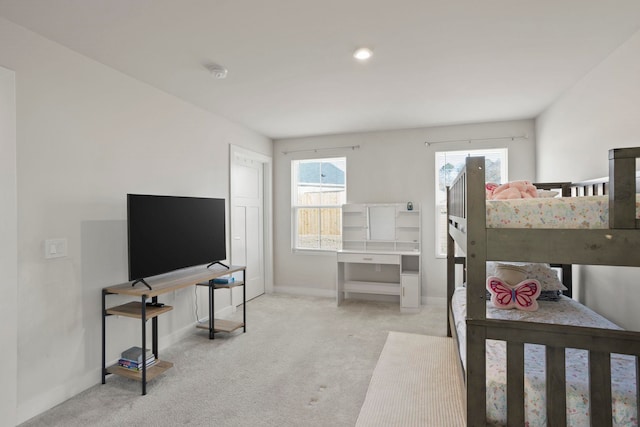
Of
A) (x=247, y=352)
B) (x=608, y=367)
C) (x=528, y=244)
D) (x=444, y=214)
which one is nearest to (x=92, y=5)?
(x=528, y=244)

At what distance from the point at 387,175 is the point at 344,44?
2659mm

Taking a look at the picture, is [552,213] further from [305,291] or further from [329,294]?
[305,291]

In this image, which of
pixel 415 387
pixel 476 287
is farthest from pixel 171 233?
pixel 476 287

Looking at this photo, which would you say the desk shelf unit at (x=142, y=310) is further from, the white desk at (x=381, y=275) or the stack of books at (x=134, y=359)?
the white desk at (x=381, y=275)

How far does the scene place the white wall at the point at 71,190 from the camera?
2.12m

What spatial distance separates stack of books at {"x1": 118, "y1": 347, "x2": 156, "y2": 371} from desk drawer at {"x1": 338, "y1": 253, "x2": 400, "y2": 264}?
264 centimetres

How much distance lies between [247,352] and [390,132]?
3.38 metres

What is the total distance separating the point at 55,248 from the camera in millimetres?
2277

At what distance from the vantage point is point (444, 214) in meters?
4.55

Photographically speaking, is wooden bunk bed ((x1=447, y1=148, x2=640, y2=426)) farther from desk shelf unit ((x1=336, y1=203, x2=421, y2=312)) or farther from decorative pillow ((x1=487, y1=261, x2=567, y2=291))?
desk shelf unit ((x1=336, y1=203, x2=421, y2=312))

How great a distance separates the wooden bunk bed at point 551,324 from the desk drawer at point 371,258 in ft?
9.52

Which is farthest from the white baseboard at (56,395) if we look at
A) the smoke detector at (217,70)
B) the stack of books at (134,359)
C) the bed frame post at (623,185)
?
the bed frame post at (623,185)

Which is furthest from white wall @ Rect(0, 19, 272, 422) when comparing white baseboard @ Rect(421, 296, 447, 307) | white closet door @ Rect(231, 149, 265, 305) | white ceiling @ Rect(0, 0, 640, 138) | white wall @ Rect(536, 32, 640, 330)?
white wall @ Rect(536, 32, 640, 330)

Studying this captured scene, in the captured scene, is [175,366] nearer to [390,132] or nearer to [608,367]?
[608,367]
